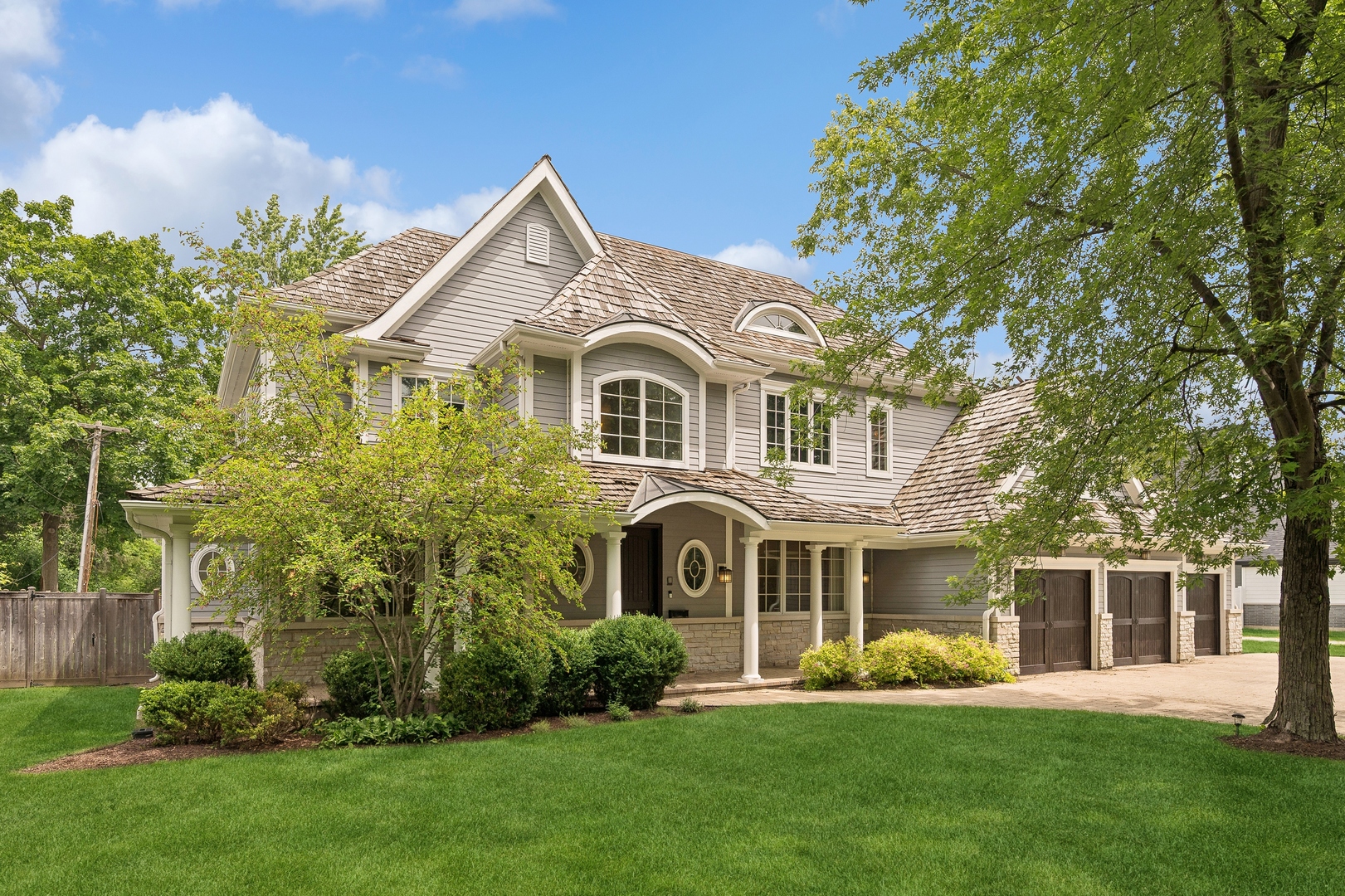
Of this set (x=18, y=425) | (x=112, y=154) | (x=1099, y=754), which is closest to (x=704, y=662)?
(x=1099, y=754)

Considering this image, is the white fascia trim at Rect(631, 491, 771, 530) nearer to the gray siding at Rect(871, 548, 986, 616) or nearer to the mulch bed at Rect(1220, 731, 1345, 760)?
the gray siding at Rect(871, 548, 986, 616)

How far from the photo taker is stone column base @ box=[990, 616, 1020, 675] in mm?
15562

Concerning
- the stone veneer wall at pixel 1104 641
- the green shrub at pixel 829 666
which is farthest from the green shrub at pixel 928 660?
the stone veneer wall at pixel 1104 641

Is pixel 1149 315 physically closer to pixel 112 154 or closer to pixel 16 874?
pixel 16 874

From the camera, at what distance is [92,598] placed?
15.9 meters

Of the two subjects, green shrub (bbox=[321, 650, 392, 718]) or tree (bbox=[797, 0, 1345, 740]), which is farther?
green shrub (bbox=[321, 650, 392, 718])

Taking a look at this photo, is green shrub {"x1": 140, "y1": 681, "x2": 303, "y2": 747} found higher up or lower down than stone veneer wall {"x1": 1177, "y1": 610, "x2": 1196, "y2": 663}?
higher up

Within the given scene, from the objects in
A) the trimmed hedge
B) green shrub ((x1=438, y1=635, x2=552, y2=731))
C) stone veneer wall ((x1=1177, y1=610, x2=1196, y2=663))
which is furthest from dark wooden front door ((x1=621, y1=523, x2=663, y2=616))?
stone veneer wall ((x1=1177, y1=610, x2=1196, y2=663))

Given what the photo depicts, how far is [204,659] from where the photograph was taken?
33.0 feet

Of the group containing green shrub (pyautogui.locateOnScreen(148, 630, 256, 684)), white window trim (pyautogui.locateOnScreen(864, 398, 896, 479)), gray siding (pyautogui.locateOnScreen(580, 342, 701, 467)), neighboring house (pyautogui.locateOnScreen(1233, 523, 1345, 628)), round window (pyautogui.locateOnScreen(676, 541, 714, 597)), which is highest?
gray siding (pyautogui.locateOnScreen(580, 342, 701, 467))

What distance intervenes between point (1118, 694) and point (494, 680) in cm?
974

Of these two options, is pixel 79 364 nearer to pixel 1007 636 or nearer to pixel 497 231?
pixel 497 231

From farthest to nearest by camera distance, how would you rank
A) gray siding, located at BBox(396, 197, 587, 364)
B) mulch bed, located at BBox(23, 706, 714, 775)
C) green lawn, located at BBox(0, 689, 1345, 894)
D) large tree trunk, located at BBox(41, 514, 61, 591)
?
large tree trunk, located at BBox(41, 514, 61, 591) < gray siding, located at BBox(396, 197, 587, 364) < mulch bed, located at BBox(23, 706, 714, 775) < green lawn, located at BBox(0, 689, 1345, 894)

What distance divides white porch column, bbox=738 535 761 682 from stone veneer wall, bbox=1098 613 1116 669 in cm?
754
